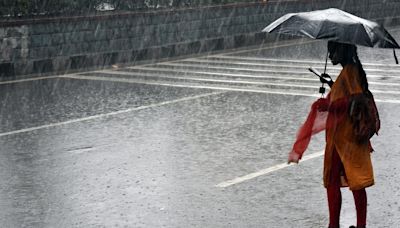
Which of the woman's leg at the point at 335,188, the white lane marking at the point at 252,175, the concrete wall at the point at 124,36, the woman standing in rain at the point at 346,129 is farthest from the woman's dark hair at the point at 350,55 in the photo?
the concrete wall at the point at 124,36

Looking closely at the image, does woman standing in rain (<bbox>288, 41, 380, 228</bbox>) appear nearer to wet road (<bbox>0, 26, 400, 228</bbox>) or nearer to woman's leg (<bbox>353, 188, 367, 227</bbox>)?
woman's leg (<bbox>353, 188, 367, 227</bbox>)

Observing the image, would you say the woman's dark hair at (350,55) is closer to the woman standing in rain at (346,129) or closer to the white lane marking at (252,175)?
the woman standing in rain at (346,129)

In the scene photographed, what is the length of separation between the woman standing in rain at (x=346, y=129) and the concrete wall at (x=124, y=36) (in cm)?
1246

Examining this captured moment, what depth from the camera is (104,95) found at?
14336mm

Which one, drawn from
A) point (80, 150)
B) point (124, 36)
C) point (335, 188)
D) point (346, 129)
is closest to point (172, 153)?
point (80, 150)

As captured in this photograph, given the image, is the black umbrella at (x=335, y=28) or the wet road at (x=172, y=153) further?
the wet road at (x=172, y=153)

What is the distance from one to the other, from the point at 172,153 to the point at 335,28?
12.6 feet

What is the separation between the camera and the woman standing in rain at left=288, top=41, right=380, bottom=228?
5.94m

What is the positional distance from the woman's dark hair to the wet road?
125 cm

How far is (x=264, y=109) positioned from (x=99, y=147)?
3326mm

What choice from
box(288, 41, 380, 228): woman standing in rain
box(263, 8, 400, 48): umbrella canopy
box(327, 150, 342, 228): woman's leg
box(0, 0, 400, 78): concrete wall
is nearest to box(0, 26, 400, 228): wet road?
box(327, 150, 342, 228): woman's leg

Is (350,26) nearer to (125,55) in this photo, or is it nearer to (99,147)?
(99,147)

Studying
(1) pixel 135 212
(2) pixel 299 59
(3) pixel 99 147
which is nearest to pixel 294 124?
(3) pixel 99 147

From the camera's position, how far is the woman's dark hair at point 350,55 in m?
6.06
